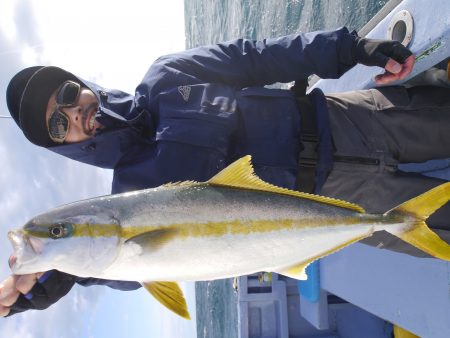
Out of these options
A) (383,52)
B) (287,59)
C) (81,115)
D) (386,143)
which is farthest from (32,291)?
(383,52)

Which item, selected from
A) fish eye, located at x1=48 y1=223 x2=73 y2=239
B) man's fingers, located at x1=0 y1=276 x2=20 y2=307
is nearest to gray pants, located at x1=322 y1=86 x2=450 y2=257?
fish eye, located at x1=48 y1=223 x2=73 y2=239

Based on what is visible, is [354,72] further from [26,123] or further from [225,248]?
[26,123]

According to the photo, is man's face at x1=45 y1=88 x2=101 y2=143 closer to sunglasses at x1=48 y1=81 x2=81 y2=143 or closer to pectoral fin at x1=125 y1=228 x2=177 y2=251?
sunglasses at x1=48 y1=81 x2=81 y2=143

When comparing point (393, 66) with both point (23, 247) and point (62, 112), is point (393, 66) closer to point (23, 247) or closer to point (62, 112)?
point (62, 112)

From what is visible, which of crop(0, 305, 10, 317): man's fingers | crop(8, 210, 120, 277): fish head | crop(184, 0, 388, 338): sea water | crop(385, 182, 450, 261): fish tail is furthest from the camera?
crop(184, 0, 388, 338): sea water

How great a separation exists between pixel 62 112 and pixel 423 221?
2788mm

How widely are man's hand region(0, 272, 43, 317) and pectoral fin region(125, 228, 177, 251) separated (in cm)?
83

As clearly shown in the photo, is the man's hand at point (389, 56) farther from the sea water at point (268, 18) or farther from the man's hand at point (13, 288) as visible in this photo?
the sea water at point (268, 18)

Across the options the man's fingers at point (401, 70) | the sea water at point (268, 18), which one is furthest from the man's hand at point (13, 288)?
the sea water at point (268, 18)

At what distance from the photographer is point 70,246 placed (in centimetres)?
199

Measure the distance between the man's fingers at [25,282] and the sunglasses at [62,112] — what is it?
122 centimetres

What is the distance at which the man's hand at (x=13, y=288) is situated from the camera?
2307 millimetres

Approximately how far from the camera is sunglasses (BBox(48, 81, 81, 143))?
10.4ft

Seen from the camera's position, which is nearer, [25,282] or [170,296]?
[170,296]
